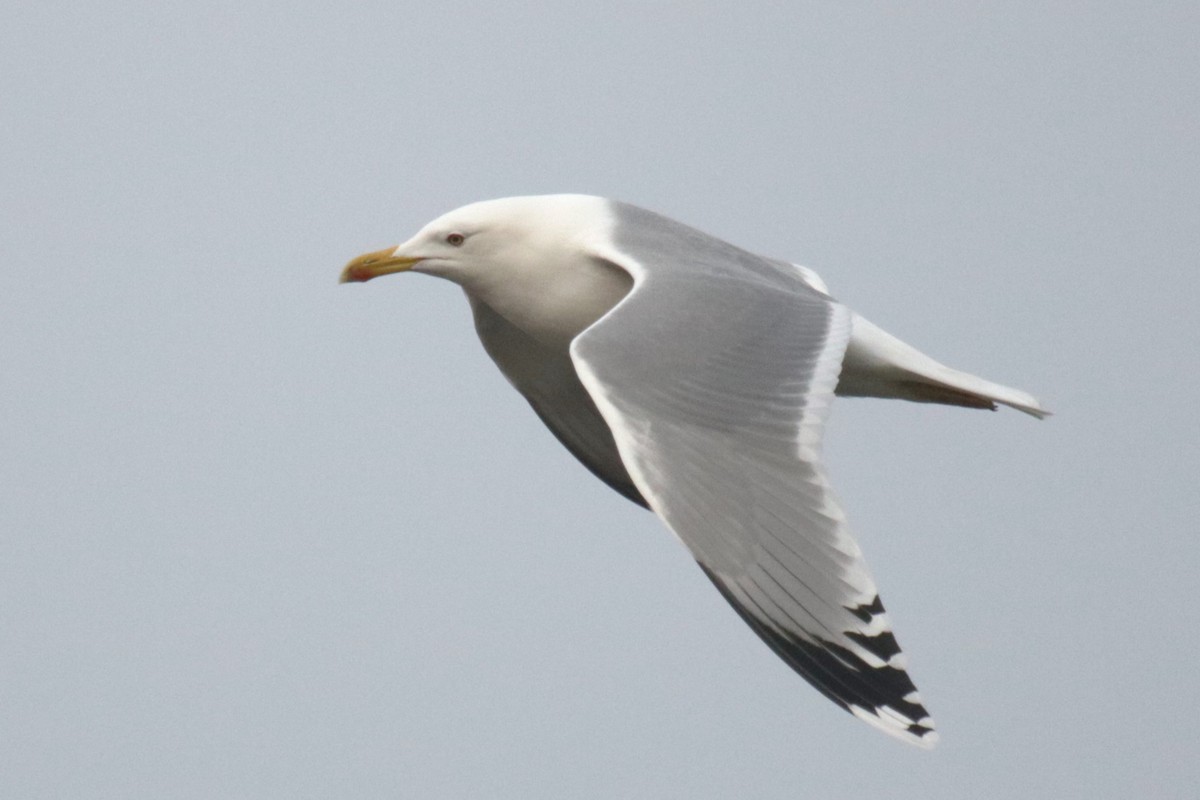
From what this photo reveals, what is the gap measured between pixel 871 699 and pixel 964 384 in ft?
4.40

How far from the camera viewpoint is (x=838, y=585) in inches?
140

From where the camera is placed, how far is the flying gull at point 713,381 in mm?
3572

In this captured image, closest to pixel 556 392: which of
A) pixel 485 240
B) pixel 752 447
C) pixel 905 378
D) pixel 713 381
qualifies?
pixel 485 240

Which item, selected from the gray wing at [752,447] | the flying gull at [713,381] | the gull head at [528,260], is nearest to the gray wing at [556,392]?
the flying gull at [713,381]

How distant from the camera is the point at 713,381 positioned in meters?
3.98

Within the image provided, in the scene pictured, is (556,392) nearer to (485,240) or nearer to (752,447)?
(485,240)

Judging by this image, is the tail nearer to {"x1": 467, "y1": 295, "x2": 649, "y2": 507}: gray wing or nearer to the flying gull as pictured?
the flying gull

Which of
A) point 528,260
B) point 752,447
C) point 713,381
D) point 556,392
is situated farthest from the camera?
point 556,392

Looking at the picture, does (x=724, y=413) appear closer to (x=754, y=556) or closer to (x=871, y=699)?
(x=754, y=556)

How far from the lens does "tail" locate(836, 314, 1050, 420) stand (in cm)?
468

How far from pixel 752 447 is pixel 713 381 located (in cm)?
22

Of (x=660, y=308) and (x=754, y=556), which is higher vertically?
(x=660, y=308)

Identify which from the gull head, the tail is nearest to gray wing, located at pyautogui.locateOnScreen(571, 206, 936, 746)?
the gull head

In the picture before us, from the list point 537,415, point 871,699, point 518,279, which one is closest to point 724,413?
point 871,699
